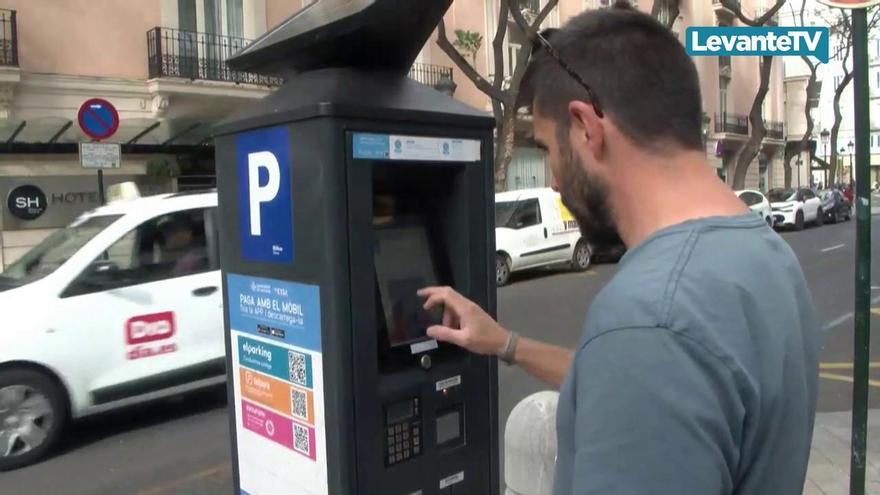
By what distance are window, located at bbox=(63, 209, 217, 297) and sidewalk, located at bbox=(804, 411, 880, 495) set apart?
4.39m

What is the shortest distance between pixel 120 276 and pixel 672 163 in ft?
16.7

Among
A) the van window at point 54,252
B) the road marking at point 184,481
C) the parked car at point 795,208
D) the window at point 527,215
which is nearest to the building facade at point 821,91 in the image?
the parked car at point 795,208

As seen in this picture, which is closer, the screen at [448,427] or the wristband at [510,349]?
the wristband at [510,349]

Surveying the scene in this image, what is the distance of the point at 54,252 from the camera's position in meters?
5.63

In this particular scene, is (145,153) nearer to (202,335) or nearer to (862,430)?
(202,335)

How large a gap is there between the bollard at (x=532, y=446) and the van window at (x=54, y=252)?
13.0 feet

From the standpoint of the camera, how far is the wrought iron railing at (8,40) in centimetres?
1294

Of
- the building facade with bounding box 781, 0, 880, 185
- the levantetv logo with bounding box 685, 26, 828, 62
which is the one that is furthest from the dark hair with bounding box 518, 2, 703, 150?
the building facade with bounding box 781, 0, 880, 185

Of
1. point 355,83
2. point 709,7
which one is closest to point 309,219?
point 355,83

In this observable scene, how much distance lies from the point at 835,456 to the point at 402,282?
3685 mm

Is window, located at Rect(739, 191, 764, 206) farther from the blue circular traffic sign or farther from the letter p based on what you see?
the letter p

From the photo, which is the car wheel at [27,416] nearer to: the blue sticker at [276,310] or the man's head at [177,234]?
the man's head at [177,234]

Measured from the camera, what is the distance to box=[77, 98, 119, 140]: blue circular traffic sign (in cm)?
981

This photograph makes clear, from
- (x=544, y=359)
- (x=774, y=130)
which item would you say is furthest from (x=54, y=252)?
(x=774, y=130)
